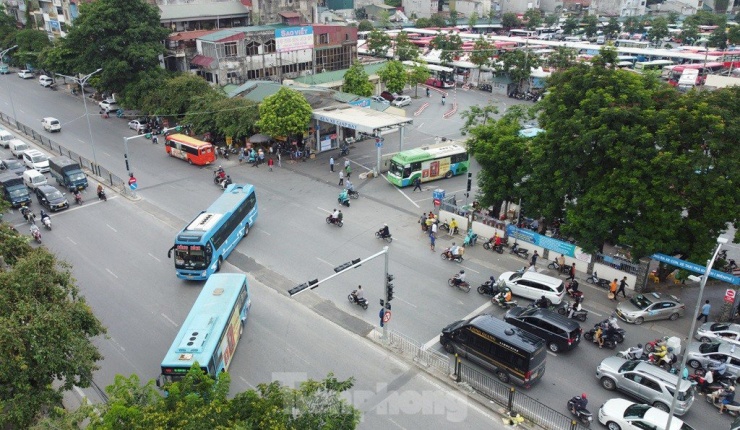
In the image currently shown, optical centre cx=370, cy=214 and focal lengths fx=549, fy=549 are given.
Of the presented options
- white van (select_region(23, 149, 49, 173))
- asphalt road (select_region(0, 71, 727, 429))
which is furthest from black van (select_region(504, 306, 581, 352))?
white van (select_region(23, 149, 49, 173))

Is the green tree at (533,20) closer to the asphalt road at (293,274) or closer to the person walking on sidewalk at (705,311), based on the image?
the asphalt road at (293,274)

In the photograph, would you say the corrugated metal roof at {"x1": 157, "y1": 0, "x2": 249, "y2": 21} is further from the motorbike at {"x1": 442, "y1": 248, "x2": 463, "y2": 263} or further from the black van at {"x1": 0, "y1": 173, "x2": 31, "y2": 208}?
the motorbike at {"x1": 442, "y1": 248, "x2": 463, "y2": 263}

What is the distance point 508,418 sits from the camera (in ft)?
63.4

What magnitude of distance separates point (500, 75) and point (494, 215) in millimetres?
42324

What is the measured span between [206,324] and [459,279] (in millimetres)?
12721

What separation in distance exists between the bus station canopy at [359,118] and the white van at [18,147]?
990 inches

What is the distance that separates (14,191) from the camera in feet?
122

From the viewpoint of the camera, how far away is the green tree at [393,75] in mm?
66250

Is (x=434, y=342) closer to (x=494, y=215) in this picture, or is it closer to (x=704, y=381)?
(x=704, y=381)

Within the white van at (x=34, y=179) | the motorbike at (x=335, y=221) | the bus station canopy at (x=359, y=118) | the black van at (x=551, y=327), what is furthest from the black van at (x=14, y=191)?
the black van at (x=551, y=327)

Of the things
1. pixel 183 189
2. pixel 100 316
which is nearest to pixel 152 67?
pixel 183 189

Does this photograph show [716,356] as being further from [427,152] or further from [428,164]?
[427,152]

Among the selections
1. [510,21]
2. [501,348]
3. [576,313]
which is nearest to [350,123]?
[576,313]

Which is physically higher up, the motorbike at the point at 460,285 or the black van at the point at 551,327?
the black van at the point at 551,327
